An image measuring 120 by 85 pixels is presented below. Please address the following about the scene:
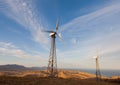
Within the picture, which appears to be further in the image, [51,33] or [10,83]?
[51,33]

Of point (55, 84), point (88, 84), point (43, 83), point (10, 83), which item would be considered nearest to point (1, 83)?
point (10, 83)

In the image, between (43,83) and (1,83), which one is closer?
(1,83)

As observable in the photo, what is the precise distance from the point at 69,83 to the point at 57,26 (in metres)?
23.6

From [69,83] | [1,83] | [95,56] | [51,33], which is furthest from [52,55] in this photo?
[1,83]

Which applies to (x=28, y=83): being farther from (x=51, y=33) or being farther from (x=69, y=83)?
(x=51, y=33)

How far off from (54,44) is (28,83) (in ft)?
58.3

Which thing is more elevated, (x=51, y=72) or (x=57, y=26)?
(x=57, y=26)

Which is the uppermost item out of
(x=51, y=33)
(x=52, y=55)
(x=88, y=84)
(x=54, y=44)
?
(x=51, y=33)

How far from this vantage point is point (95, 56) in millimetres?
54344

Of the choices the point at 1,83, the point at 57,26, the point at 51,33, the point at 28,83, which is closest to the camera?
the point at 1,83

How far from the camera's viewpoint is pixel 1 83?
34344 millimetres

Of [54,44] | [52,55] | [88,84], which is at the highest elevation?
[54,44]

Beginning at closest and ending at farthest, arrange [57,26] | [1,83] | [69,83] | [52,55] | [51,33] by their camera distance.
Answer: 1. [1,83]
2. [69,83]
3. [52,55]
4. [51,33]
5. [57,26]

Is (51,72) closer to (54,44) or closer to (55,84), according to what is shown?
(54,44)
